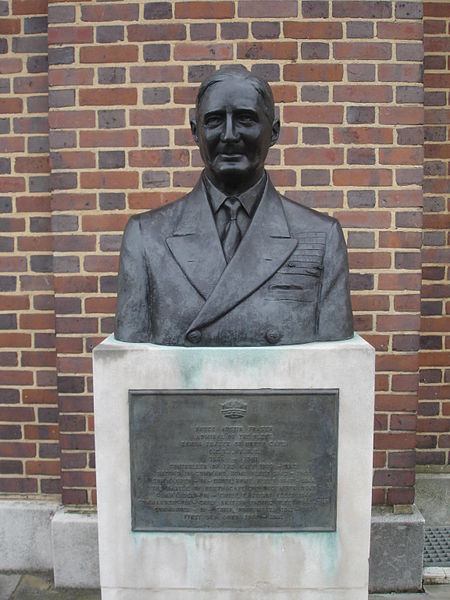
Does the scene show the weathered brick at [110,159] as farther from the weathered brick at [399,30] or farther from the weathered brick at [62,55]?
the weathered brick at [399,30]

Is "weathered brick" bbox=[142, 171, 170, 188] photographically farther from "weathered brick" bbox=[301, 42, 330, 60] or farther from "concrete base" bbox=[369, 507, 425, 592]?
"concrete base" bbox=[369, 507, 425, 592]

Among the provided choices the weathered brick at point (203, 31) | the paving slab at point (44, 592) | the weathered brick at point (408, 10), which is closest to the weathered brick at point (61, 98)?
the weathered brick at point (203, 31)

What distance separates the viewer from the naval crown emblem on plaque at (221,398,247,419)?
80.9 inches

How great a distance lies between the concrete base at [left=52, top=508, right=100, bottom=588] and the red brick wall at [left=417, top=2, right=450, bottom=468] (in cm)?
199

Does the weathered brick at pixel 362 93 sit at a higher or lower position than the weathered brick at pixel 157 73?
lower

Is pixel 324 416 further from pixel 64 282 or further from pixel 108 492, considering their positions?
pixel 64 282

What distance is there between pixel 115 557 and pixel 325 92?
7.78 feet

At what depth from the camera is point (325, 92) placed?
2.99 meters

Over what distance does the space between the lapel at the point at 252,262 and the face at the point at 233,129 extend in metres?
0.19

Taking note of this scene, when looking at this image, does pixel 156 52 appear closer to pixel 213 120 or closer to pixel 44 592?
pixel 213 120

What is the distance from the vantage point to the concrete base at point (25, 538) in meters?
3.29

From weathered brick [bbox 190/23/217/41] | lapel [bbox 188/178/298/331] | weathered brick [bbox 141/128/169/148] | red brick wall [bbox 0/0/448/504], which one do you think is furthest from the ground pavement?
weathered brick [bbox 190/23/217/41]

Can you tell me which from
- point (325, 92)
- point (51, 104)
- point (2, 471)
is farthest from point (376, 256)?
point (2, 471)

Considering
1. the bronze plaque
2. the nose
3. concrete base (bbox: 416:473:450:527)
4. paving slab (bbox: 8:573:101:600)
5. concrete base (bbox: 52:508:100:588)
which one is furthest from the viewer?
concrete base (bbox: 416:473:450:527)
